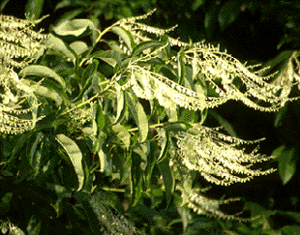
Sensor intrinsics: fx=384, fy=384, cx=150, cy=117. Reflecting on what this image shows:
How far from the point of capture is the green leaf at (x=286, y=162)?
2.51m

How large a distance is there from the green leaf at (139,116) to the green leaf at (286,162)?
1577 mm

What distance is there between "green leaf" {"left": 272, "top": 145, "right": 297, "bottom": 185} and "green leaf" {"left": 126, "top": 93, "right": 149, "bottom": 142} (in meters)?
1.58

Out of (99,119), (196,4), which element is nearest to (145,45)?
(99,119)

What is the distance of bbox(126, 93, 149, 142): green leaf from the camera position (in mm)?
1201

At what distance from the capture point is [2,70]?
3.81 feet

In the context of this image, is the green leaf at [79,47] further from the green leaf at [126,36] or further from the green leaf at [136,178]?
the green leaf at [136,178]

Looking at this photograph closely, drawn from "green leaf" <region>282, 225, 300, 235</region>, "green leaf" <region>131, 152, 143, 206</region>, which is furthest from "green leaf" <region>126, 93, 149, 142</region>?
"green leaf" <region>282, 225, 300, 235</region>

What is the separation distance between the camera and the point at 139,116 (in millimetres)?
1230

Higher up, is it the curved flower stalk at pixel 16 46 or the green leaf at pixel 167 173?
the curved flower stalk at pixel 16 46

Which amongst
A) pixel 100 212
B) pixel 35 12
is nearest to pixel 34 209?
pixel 100 212

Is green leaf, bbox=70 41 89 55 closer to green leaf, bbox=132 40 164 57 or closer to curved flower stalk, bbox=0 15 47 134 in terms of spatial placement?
curved flower stalk, bbox=0 15 47 134

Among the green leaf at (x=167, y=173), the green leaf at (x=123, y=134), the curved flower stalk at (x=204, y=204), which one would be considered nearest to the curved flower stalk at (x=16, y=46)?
the green leaf at (x=123, y=134)

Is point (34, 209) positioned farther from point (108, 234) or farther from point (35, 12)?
point (35, 12)

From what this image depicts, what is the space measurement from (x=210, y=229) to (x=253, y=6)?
1460mm
